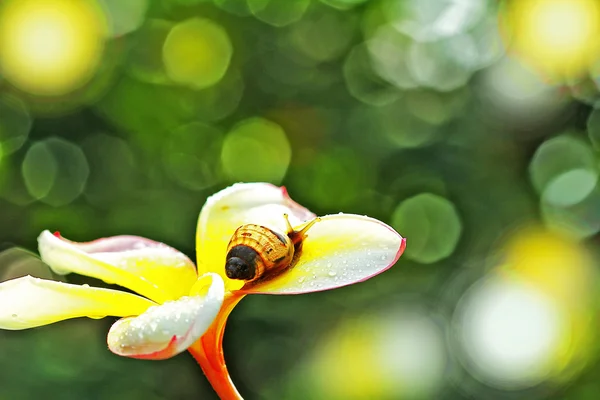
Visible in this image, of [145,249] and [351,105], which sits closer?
[145,249]

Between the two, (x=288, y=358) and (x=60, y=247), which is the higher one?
(x=60, y=247)

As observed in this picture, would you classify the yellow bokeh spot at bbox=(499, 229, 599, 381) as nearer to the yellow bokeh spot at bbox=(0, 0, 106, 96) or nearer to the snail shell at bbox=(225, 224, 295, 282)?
the yellow bokeh spot at bbox=(0, 0, 106, 96)

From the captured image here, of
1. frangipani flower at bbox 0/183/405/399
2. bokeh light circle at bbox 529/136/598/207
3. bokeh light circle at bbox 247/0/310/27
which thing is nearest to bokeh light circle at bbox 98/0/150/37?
bokeh light circle at bbox 247/0/310/27

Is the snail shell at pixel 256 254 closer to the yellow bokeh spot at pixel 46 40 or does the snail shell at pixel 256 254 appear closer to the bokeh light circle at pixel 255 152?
the bokeh light circle at pixel 255 152

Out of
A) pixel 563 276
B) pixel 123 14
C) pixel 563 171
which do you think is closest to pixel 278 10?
pixel 123 14

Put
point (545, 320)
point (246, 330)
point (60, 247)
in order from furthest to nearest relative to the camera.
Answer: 1. point (545, 320)
2. point (246, 330)
3. point (60, 247)

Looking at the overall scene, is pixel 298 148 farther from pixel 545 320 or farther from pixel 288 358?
pixel 545 320

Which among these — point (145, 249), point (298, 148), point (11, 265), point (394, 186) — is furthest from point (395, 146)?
point (145, 249)

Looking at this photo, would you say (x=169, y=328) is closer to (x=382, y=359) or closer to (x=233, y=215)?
(x=233, y=215)
